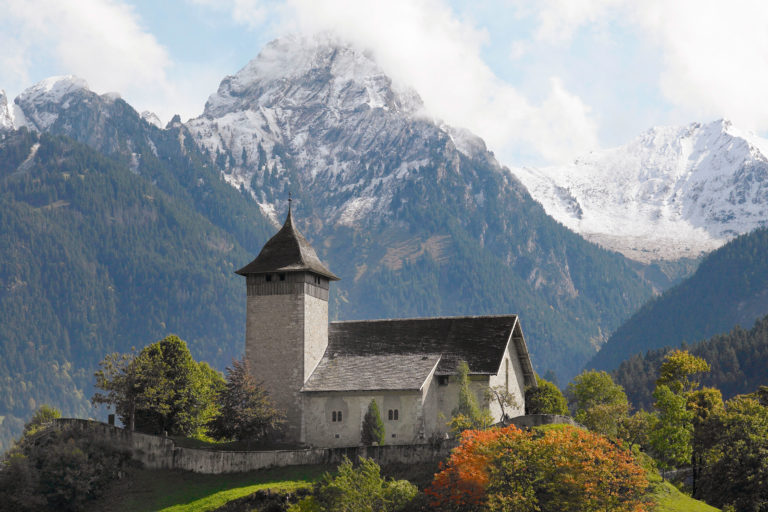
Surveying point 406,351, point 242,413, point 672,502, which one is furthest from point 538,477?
point 242,413

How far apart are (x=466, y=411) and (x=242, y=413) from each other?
17.0 meters

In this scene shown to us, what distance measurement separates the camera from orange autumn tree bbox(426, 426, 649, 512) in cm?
5122

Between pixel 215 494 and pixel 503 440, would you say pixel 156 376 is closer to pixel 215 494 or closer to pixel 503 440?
pixel 215 494

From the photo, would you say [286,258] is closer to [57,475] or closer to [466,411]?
[466,411]

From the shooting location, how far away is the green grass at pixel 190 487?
61.0m

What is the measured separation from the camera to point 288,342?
76.1m

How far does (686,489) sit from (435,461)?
2539 cm

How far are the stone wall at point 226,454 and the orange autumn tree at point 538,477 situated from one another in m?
7.05

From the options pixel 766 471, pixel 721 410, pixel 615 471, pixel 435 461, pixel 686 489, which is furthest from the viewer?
pixel 721 410

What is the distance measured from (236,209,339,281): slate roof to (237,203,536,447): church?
0.11 meters

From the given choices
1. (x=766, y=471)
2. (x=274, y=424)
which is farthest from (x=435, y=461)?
(x=766, y=471)

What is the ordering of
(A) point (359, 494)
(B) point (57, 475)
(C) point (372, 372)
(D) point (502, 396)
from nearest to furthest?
(A) point (359, 494) → (B) point (57, 475) → (D) point (502, 396) → (C) point (372, 372)

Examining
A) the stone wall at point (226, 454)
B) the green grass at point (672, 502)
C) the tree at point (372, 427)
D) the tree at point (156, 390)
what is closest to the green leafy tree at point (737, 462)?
the green grass at point (672, 502)

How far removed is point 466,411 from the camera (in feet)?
231
